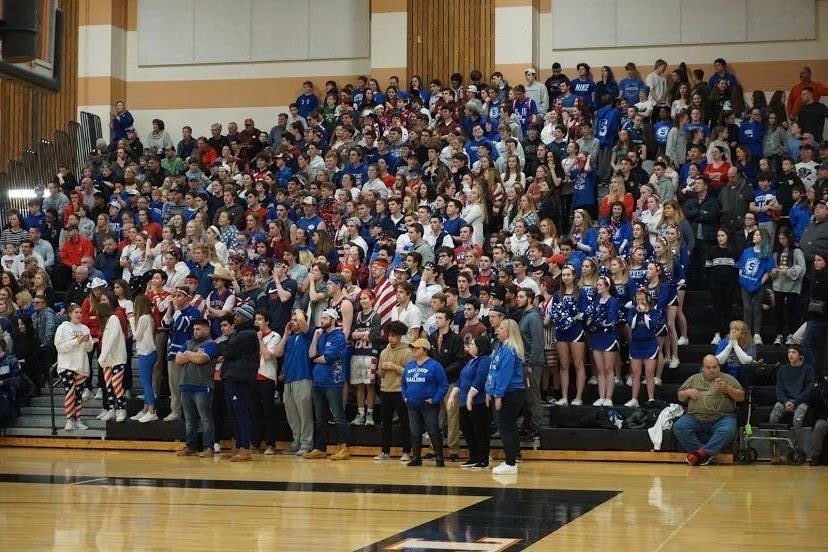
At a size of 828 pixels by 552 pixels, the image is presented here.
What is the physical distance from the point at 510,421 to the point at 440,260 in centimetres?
374

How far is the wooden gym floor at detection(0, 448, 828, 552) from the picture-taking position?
10961 mm

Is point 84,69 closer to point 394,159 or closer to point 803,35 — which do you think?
point 394,159

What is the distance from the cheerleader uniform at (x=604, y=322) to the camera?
1748 cm

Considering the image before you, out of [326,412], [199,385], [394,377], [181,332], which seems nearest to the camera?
[394,377]

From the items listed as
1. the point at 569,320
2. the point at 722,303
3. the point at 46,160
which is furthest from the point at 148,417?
A: the point at 46,160

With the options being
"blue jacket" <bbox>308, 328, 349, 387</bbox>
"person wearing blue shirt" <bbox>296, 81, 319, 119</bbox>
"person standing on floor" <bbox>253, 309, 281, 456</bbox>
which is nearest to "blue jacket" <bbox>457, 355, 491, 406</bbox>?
"blue jacket" <bbox>308, 328, 349, 387</bbox>

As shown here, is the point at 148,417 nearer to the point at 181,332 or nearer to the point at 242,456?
the point at 181,332

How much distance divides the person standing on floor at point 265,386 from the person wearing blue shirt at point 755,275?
21.3ft

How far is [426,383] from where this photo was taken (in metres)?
16.5

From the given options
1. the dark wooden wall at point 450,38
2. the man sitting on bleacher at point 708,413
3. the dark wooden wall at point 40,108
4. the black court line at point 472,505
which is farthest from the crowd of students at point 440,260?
the dark wooden wall at point 40,108

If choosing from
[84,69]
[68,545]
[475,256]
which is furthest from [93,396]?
[84,69]

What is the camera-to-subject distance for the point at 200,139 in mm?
27234

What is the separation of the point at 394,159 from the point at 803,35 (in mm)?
8860

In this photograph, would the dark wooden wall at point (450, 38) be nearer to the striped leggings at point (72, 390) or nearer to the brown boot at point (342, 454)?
the striped leggings at point (72, 390)
